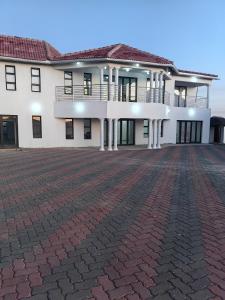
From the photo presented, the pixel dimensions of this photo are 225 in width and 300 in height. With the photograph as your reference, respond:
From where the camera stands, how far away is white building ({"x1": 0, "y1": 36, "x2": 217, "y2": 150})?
1839 cm

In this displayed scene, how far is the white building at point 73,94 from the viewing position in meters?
18.4

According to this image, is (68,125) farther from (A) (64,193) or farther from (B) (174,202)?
(B) (174,202)

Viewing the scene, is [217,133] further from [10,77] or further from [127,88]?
[10,77]

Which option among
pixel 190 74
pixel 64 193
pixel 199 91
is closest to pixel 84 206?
pixel 64 193

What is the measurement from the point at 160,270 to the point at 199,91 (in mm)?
27748

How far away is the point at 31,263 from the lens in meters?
3.49

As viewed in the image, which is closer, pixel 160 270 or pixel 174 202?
pixel 160 270

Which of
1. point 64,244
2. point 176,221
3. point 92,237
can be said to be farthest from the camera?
point 176,221

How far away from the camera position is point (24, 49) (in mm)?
19641

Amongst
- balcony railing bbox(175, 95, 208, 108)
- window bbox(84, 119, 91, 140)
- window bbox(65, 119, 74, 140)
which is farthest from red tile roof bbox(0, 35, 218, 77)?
balcony railing bbox(175, 95, 208, 108)

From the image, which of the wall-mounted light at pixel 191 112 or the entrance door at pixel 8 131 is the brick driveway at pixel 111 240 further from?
the wall-mounted light at pixel 191 112

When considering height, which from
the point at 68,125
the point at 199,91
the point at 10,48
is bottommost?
the point at 68,125

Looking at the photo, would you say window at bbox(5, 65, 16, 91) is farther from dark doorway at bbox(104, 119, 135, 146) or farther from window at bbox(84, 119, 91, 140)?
dark doorway at bbox(104, 119, 135, 146)

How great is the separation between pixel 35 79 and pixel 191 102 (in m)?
16.2
